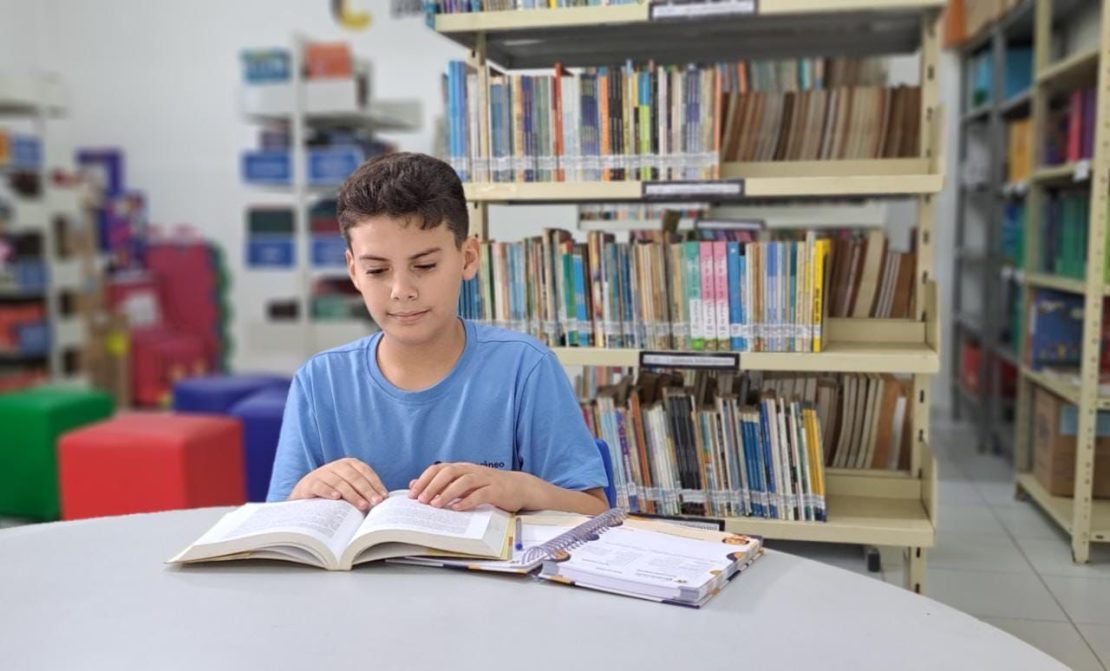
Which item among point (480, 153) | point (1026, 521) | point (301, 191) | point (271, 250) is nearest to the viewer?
point (480, 153)

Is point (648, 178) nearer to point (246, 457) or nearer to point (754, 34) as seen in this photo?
point (754, 34)

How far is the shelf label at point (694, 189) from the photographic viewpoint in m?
2.30

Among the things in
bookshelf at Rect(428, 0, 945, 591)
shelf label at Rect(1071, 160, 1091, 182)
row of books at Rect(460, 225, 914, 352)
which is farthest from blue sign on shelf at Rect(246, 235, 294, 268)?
shelf label at Rect(1071, 160, 1091, 182)

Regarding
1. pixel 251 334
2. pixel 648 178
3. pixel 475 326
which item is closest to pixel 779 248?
pixel 648 178

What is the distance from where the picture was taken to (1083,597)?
2695 mm

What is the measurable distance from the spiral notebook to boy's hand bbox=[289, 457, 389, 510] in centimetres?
26

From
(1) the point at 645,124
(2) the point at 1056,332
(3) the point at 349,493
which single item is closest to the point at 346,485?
(3) the point at 349,493

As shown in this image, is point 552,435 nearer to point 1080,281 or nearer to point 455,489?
point 455,489

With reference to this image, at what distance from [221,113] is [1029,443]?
5713mm

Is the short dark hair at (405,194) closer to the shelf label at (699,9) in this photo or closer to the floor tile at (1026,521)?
the shelf label at (699,9)

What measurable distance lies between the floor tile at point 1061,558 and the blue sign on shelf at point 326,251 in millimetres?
3663

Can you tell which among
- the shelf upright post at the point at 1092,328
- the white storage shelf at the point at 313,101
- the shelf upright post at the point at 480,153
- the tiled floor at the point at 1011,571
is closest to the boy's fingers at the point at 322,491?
the shelf upright post at the point at 480,153

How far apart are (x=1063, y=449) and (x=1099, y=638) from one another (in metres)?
1.13

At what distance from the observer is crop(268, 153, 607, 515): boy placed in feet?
4.65
